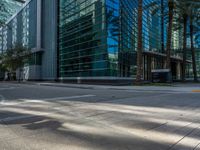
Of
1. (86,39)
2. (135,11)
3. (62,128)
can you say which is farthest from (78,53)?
(62,128)

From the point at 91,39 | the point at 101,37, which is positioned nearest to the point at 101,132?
the point at 101,37

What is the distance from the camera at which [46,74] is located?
51.7 meters

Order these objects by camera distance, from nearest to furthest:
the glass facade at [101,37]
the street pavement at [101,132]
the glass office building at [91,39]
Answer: the street pavement at [101,132], the glass facade at [101,37], the glass office building at [91,39]

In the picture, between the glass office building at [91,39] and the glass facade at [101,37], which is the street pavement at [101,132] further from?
the glass facade at [101,37]

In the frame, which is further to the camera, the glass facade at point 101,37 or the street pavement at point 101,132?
the glass facade at point 101,37

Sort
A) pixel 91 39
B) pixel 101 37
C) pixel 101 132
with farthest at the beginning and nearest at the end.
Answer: pixel 91 39 → pixel 101 37 → pixel 101 132

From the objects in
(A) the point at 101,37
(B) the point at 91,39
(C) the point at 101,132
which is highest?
(B) the point at 91,39

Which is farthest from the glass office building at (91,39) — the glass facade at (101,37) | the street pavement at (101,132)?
the street pavement at (101,132)

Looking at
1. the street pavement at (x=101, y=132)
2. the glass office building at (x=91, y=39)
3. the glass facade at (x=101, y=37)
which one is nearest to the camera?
the street pavement at (x=101, y=132)

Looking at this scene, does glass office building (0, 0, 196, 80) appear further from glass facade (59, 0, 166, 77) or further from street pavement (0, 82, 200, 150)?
Result: street pavement (0, 82, 200, 150)

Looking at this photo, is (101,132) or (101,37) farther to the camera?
(101,37)

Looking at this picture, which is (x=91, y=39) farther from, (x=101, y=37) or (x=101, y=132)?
(x=101, y=132)

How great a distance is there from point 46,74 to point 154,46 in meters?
25.5

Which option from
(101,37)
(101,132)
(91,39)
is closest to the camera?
(101,132)
